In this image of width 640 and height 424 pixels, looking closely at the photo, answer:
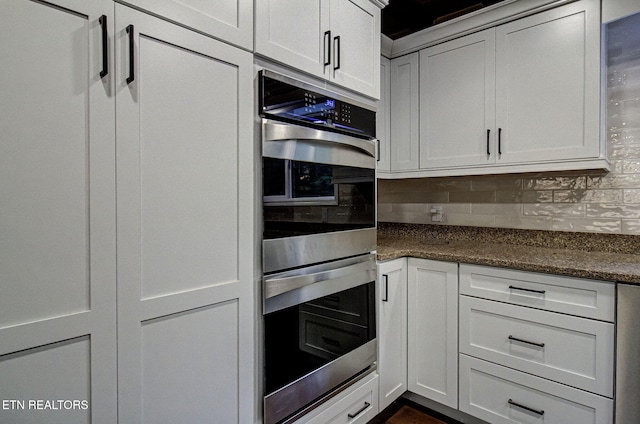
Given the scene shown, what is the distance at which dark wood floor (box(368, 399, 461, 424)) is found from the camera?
6.45 feet

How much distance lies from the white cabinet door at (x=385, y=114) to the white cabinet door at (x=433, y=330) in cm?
76

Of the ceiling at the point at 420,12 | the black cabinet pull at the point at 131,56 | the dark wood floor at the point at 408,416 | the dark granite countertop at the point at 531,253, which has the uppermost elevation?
the ceiling at the point at 420,12

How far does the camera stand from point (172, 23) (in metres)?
1.00

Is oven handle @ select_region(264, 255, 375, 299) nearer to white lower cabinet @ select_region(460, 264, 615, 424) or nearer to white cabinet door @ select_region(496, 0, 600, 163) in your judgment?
white lower cabinet @ select_region(460, 264, 615, 424)

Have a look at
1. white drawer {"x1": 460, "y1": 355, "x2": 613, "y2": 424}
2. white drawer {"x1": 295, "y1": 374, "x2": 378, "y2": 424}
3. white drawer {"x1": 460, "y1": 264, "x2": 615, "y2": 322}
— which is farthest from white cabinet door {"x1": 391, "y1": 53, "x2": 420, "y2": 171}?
white drawer {"x1": 295, "y1": 374, "x2": 378, "y2": 424}

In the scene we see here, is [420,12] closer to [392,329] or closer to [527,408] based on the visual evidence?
[392,329]

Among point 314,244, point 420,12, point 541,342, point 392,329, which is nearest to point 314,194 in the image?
point 314,244

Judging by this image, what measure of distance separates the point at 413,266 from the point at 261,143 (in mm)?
1182

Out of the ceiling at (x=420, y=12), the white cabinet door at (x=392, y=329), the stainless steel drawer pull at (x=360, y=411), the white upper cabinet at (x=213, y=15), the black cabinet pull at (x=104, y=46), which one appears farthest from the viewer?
the ceiling at (x=420, y=12)

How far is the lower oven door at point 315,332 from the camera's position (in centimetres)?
131

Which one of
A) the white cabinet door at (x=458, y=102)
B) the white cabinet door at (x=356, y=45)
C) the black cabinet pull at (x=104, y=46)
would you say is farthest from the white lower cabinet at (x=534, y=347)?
the black cabinet pull at (x=104, y=46)

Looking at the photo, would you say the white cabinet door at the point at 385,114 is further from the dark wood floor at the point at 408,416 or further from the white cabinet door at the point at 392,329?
the dark wood floor at the point at 408,416

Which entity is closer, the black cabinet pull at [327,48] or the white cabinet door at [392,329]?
the black cabinet pull at [327,48]

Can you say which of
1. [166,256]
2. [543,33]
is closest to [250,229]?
[166,256]
